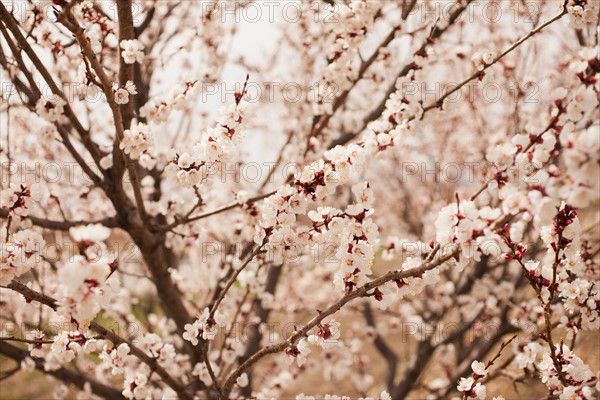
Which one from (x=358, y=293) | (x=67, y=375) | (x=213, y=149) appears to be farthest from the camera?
(x=67, y=375)

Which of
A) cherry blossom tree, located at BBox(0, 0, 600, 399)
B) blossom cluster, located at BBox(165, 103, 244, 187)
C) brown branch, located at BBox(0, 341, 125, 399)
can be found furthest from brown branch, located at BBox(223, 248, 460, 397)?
brown branch, located at BBox(0, 341, 125, 399)

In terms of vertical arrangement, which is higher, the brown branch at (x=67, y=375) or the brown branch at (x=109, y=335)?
the brown branch at (x=67, y=375)

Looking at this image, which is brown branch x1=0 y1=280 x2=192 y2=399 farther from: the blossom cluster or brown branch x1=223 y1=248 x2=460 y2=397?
the blossom cluster

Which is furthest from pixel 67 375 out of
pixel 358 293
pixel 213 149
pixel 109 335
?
pixel 358 293

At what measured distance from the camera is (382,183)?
10461 millimetres

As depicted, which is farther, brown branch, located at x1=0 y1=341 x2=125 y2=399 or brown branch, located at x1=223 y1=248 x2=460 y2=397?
brown branch, located at x1=0 y1=341 x2=125 y2=399

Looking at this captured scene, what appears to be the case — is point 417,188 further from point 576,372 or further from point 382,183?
point 576,372

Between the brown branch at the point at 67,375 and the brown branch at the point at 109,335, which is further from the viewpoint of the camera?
the brown branch at the point at 67,375

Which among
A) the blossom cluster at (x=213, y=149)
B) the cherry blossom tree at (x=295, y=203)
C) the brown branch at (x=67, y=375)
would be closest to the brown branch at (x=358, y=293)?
the cherry blossom tree at (x=295, y=203)

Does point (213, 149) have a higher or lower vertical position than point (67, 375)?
higher

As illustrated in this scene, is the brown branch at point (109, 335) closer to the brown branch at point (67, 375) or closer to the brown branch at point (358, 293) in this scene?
the brown branch at point (358, 293)

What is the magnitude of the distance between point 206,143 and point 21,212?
0.97 m

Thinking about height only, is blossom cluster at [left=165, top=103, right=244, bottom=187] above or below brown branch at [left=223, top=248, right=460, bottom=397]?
above

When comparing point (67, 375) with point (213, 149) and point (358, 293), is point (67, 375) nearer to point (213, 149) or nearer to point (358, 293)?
point (213, 149)
